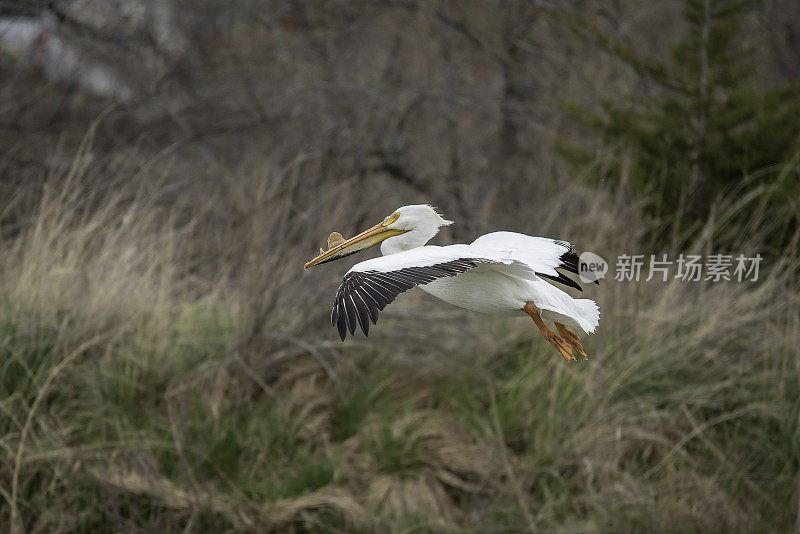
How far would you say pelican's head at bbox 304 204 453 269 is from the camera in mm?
1933

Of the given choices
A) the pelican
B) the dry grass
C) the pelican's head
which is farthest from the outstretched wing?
the dry grass

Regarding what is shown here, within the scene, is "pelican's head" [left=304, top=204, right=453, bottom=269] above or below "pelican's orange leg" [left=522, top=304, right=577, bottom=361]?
above

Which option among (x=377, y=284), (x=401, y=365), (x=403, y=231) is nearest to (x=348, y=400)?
(x=401, y=365)

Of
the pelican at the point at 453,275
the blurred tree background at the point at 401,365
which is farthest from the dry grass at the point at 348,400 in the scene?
the pelican at the point at 453,275

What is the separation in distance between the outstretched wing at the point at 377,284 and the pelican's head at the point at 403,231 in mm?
164

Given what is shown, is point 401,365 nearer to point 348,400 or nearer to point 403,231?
point 348,400

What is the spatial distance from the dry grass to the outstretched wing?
11.9 feet

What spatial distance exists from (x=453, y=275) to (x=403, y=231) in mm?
366

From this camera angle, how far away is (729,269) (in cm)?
625

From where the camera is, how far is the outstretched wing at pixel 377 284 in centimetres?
164

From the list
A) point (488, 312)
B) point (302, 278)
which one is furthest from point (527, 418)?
point (488, 312)

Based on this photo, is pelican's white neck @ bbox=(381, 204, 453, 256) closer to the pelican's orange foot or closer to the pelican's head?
the pelican's head

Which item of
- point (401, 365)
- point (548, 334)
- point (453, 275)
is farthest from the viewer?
point (401, 365)

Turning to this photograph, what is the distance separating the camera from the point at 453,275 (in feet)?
5.37
